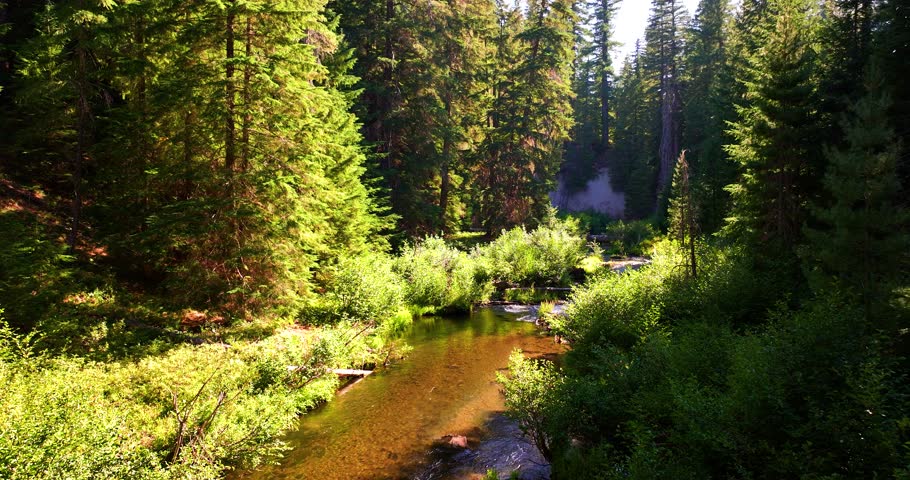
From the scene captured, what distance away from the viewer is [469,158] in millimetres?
39531

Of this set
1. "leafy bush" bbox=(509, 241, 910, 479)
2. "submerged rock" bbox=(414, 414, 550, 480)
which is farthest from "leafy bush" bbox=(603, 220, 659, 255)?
"submerged rock" bbox=(414, 414, 550, 480)

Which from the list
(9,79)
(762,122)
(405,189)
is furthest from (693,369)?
(9,79)

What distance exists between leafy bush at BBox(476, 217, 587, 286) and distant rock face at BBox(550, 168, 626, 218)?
30.6 m

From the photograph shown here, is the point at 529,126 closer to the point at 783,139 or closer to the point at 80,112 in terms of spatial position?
the point at 783,139

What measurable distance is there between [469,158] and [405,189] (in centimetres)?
1032

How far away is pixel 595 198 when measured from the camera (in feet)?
193

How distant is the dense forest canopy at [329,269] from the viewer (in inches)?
254

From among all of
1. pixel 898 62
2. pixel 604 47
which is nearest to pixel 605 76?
pixel 604 47

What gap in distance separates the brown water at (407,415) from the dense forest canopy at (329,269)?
863 mm

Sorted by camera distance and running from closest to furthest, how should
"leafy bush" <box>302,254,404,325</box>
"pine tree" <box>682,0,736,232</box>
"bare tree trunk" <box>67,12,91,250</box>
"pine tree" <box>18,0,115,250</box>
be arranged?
"pine tree" <box>18,0,115,250</box> → "bare tree trunk" <box>67,12,91,250</box> → "leafy bush" <box>302,254,404,325</box> → "pine tree" <box>682,0,736,232</box>

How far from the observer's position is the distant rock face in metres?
57.2

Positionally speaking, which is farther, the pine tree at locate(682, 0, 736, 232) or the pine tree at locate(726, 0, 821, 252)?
the pine tree at locate(682, 0, 736, 232)

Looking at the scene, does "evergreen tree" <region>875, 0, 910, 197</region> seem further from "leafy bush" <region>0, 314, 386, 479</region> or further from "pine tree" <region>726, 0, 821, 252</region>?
"leafy bush" <region>0, 314, 386, 479</region>

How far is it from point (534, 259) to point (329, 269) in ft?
43.8
